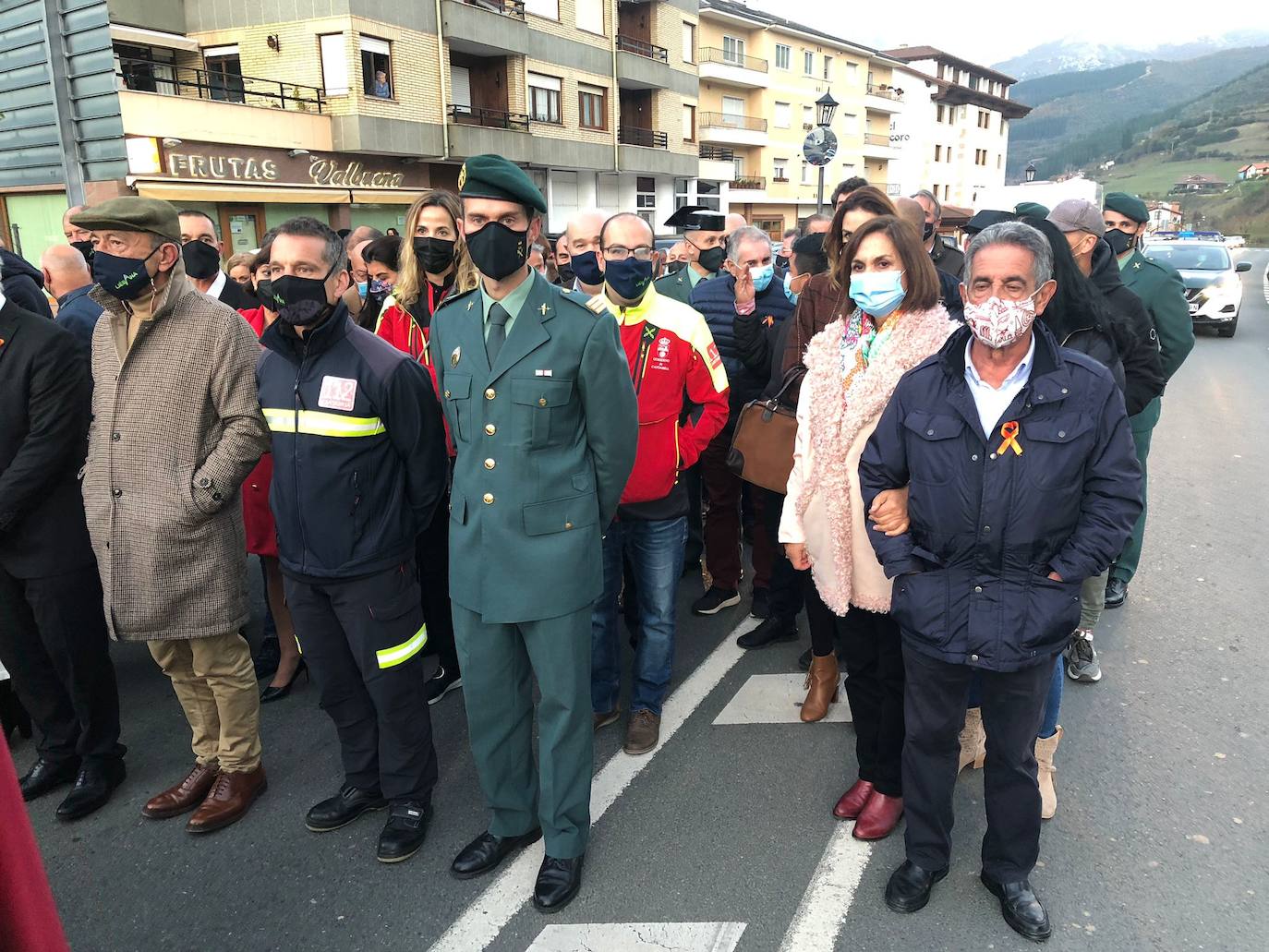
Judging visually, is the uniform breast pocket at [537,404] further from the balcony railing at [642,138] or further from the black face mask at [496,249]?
the balcony railing at [642,138]

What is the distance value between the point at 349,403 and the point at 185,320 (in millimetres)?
766

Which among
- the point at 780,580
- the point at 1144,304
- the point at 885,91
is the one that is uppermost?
the point at 885,91

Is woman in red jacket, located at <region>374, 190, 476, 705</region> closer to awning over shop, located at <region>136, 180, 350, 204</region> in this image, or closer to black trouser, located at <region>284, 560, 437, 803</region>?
black trouser, located at <region>284, 560, 437, 803</region>

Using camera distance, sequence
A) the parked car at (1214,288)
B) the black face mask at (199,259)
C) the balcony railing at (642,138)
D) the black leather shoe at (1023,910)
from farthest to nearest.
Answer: the balcony railing at (642,138)
the parked car at (1214,288)
the black face mask at (199,259)
the black leather shoe at (1023,910)

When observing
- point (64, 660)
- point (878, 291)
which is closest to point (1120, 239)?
point (878, 291)

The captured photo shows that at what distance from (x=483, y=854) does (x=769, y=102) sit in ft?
143

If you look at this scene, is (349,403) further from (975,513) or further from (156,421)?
(975,513)

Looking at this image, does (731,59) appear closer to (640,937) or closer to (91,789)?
(91,789)

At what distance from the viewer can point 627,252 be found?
3643 millimetres

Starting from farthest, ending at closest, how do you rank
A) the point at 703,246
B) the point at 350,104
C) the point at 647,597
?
the point at 350,104
the point at 703,246
the point at 647,597

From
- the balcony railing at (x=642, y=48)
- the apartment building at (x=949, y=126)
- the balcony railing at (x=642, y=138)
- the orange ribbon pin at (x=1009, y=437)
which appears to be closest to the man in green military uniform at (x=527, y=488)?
the orange ribbon pin at (x=1009, y=437)

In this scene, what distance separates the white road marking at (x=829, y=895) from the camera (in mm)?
2643

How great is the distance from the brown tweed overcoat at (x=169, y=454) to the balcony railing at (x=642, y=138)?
29864 mm

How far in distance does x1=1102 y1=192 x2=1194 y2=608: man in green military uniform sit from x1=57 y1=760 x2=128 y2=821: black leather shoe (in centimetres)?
505
